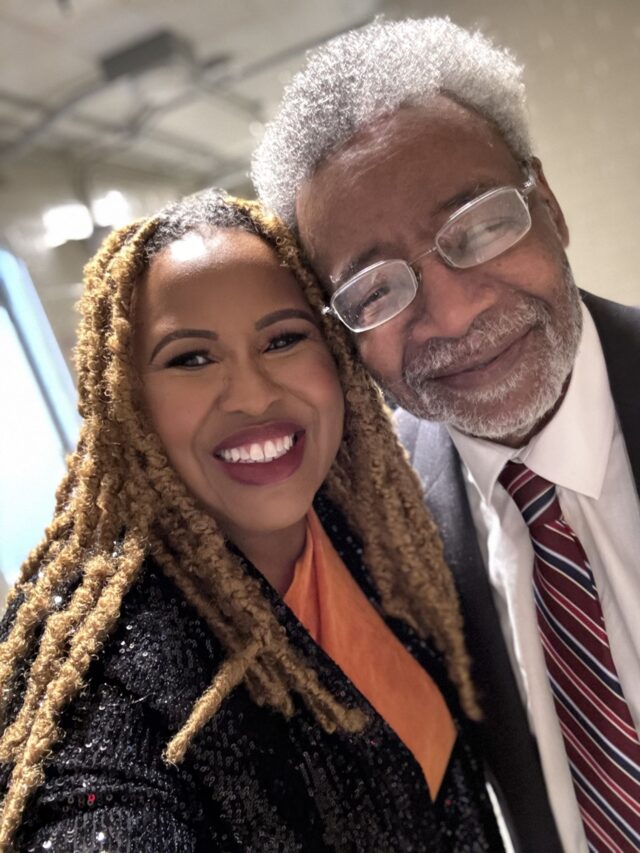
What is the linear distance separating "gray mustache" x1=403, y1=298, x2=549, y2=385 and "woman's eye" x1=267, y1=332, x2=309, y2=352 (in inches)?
8.5

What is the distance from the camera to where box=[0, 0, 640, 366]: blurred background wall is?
7.69 ft

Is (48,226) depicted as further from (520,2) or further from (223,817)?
(223,817)

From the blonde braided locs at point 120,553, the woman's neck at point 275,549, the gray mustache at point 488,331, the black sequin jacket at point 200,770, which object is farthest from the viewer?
the woman's neck at point 275,549

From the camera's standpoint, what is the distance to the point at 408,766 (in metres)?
1.02

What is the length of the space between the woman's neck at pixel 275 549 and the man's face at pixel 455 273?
13.5 inches

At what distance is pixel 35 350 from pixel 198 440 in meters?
1.97

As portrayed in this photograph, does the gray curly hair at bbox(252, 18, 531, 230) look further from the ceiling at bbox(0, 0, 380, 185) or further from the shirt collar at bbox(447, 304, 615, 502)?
the ceiling at bbox(0, 0, 380, 185)

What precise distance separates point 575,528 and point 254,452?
52 cm

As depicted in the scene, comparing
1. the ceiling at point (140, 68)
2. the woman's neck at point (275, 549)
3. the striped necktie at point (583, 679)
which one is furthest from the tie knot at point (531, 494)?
the ceiling at point (140, 68)

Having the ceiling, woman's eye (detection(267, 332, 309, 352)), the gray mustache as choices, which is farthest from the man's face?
the ceiling

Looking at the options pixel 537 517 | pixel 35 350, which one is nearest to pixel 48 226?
pixel 35 350

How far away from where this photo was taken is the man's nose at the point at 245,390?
0.97 metres

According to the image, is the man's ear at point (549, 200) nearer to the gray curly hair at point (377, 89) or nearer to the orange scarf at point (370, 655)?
the gray curly hair at point (377, 89)

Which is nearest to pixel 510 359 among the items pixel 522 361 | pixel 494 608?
pixel 522 361
